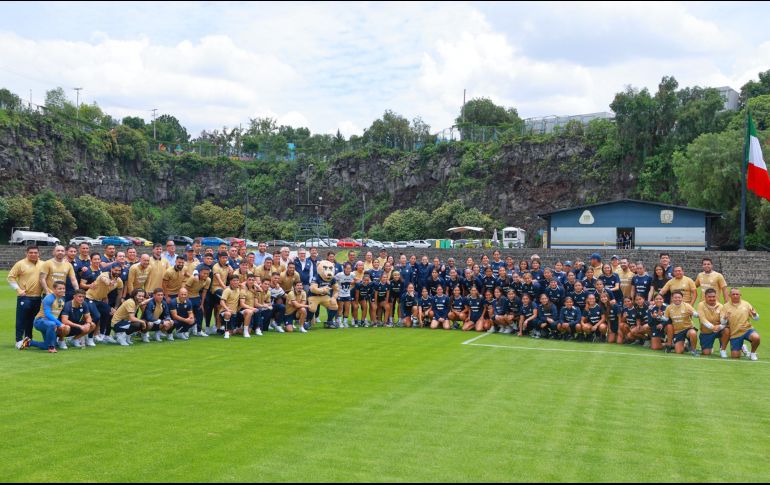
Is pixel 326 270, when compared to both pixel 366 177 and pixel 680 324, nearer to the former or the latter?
pixel 680 324

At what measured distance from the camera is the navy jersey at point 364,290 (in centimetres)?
1623

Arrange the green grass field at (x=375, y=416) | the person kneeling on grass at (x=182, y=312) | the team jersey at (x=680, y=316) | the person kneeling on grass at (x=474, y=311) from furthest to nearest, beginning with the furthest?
the person kneeling on grass at (x=474, y=311) < the person kneeling on grass at (x=182, y=312) < the team jersey at (x=680, y=316) < the green grass field at (x=375, y=416)

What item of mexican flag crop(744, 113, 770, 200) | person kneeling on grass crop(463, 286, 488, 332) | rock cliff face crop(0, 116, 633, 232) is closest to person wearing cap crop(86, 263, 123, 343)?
person kneeling on grass crop(463, 286, 488, 332)

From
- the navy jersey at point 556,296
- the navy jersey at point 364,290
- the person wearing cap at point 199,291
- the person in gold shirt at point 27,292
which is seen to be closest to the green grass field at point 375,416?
the person in gold shirt at point 27,292

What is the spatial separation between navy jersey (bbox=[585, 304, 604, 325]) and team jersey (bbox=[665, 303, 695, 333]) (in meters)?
1.65

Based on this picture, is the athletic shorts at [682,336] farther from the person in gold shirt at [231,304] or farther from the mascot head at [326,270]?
the person in gold shirt at [231,304]

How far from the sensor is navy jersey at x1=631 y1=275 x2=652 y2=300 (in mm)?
13820

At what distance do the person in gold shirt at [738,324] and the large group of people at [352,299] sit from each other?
0.02 metres

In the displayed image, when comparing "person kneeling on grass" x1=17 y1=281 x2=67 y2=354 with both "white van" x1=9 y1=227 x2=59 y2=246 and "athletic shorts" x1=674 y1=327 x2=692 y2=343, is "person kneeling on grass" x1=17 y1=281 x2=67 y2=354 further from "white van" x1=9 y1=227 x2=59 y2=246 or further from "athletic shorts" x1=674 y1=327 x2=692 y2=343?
"white van" x1=9 y1=227 x2=59 y2=246

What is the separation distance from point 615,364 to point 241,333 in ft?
25.3

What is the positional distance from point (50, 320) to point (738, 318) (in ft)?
40.2

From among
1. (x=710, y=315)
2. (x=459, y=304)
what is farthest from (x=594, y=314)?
(x=459, y=304)

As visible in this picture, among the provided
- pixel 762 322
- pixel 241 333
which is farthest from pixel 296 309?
pixel 762 322

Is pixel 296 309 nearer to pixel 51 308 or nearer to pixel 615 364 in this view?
pixel 51 308
